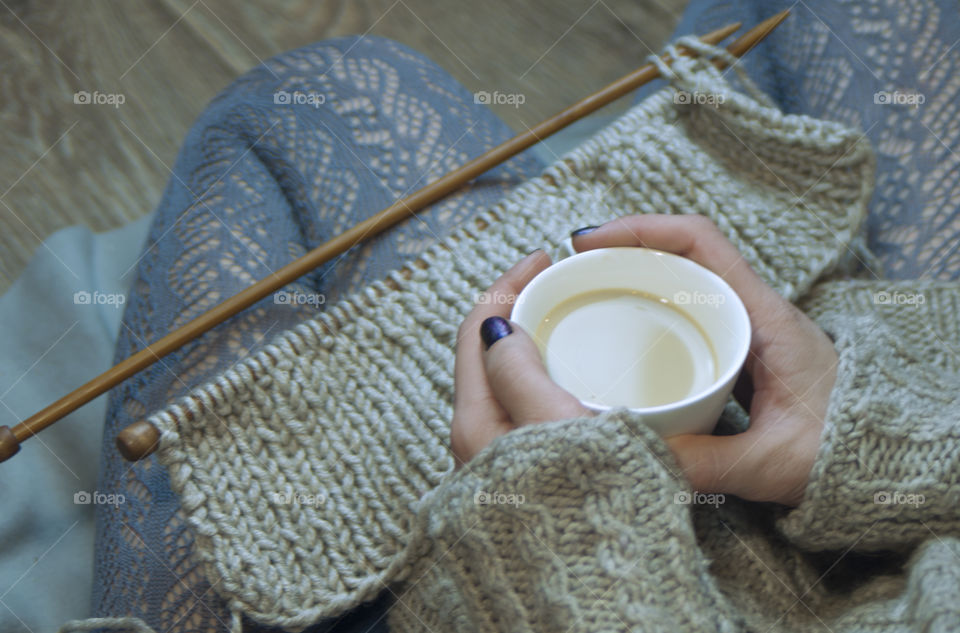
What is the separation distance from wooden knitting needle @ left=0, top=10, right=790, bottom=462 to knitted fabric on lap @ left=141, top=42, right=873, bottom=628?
0.13 ft

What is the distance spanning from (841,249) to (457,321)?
37 centimetres

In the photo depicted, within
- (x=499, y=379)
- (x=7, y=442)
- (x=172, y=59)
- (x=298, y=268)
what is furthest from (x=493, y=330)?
(x=172, y=59)

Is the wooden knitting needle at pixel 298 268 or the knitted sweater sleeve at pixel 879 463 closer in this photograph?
the knitted sweater sleeve at pixel 879 463

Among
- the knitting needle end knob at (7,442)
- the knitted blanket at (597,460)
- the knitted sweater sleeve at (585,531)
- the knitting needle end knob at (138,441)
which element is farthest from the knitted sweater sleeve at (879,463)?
the knitting needle end knob at (7,442)

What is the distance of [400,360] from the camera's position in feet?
2.41

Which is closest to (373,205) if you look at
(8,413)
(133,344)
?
(133,344)

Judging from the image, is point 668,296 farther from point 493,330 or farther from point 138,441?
point 138,441

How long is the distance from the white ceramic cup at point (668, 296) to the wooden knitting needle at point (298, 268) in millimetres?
253

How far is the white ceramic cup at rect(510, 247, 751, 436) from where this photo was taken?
0.54m

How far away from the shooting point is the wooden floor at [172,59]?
1.29 m

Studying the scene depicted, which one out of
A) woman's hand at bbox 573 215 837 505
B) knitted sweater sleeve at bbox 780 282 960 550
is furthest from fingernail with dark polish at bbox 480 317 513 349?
knitted sweater sleeve at bbox 780 282 960 550

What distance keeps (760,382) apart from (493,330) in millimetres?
212

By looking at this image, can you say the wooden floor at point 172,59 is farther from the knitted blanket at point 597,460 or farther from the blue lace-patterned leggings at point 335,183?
the knitted blanket at point 597,460

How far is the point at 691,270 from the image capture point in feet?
1.97
